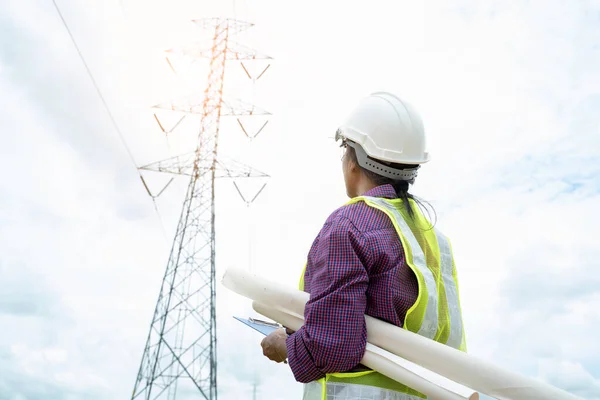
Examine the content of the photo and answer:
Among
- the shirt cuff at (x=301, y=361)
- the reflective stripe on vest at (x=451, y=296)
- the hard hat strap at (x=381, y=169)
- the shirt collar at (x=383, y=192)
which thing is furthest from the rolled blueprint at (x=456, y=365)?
the hard hat strap at (x=381, y=169)

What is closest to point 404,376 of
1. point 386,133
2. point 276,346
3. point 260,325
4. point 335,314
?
point 335,314

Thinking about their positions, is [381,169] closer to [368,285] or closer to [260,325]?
[368,285]

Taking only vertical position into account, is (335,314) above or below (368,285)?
below

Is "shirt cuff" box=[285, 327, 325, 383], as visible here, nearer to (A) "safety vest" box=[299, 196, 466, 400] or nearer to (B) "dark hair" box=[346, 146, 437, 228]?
(A) "safety vest" box=[299, 196, 466, 400]

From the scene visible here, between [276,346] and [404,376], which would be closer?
[404,376]

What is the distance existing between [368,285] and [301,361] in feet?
1.19

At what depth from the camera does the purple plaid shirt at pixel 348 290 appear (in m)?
2.01

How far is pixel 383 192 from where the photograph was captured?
2.42 metres

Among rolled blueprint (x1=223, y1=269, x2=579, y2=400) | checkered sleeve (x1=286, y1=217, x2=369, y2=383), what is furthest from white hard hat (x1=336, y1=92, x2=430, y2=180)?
rolled blueprint (x1=223, y1=269, x2=579, y2=400)

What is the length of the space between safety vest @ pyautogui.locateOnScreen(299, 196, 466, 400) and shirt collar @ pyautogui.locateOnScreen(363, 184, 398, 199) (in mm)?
32

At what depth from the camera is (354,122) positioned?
268 centimetres

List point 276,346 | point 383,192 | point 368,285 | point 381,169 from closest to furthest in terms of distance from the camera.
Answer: point 368,285 < point 276,346 < point 383,192 < point 381,169

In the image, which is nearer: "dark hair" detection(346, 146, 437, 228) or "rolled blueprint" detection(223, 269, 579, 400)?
"rolled blueprint" detection(223, 269, 579, 400)

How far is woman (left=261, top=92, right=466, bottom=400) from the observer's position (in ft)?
6.64
